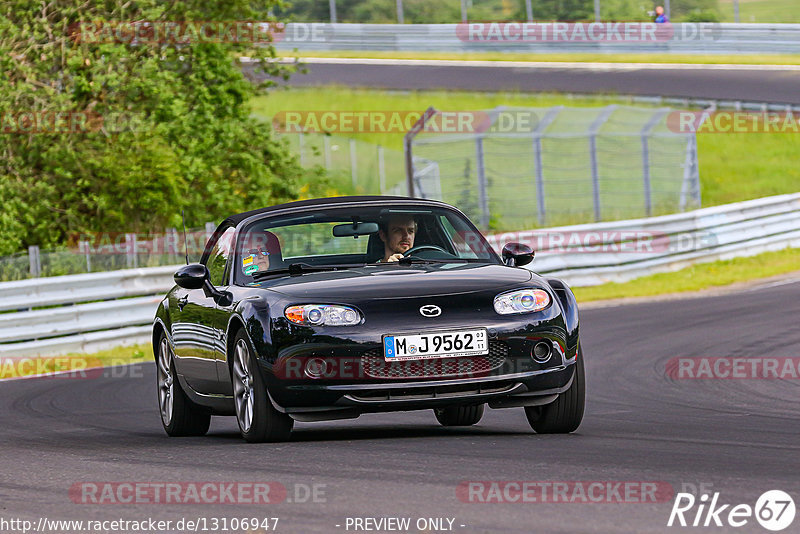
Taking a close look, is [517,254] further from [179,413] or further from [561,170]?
[561,170]

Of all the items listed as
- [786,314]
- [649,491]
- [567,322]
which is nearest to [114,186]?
[786,314]

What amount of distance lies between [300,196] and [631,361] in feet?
53.0

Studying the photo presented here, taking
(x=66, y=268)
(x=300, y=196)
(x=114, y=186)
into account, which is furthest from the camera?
(x=300, y=196)

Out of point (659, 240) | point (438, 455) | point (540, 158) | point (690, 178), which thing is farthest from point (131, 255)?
point (438, 455)

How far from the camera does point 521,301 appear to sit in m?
8.12

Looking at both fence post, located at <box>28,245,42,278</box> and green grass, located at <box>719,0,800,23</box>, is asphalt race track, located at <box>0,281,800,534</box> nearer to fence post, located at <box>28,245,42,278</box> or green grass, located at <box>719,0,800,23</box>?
fence post, located at <box>28,245,42,278</box>

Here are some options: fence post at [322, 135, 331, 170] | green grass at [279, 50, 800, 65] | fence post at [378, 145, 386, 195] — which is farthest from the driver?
green grass at [279, 50, 800, 65]

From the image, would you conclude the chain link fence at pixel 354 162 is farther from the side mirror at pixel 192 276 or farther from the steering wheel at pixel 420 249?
the side mirror at pixel 192 276

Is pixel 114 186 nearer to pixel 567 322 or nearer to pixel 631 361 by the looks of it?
pixel 631 361

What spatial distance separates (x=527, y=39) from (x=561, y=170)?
2061cm

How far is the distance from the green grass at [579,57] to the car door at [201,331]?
2906 centimetres

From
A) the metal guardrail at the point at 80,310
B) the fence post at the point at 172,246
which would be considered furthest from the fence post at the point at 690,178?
the metal guardrail at the point at 80,310

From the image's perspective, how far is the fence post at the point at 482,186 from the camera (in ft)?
82.6

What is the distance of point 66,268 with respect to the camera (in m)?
19.3
